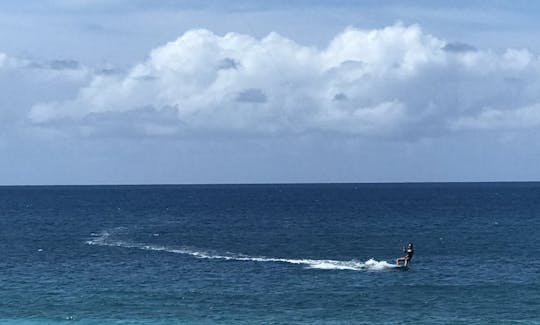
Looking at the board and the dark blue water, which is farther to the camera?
the board

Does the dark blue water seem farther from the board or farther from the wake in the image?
the board

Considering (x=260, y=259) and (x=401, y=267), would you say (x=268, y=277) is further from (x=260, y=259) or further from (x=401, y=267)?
(x=401, y=267)

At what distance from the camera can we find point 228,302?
260 ft

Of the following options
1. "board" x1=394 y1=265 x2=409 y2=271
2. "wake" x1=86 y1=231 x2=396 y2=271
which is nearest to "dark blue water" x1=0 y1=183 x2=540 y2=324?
"wake" x1=86 y1=231 x2=396 y2=271

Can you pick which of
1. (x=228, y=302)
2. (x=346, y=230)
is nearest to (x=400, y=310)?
(x=228, y=302)

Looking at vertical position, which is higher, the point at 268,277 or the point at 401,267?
the point at 401,267

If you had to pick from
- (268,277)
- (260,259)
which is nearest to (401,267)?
(268,277)

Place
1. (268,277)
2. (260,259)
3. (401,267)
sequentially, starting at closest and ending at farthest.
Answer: (268,277)
(401,267)
(260,259)

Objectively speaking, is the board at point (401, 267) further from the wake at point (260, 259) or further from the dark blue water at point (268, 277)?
the dark blue water at point (268, 277)

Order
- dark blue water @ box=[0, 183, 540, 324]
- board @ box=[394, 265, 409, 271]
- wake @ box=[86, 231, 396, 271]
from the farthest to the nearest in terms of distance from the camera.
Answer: wake @ box=[86, 231, 396, 271], board @ box=[394, 265, 409, 271], dark blue water @ box=[0, 183, 540, 324]

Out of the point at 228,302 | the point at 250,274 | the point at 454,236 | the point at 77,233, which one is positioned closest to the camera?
the point at 228,302

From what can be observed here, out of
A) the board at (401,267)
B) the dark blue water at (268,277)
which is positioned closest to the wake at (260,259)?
the dark blue water at (268,277)

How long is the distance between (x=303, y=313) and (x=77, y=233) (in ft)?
297

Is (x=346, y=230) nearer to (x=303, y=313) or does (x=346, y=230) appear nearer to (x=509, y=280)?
(x=509, y=280)
